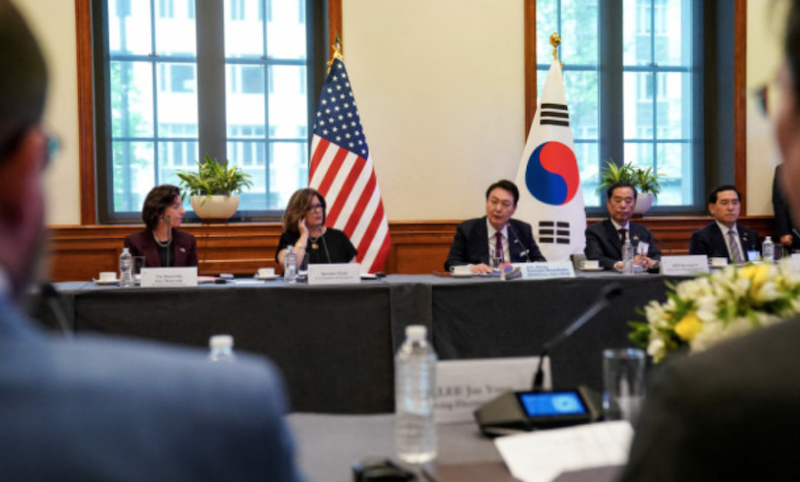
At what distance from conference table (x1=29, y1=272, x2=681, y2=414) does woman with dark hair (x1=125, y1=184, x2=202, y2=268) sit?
64 centimetres

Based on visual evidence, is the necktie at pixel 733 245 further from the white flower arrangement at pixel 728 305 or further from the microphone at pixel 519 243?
the white flower arrangement at pixel 728 305

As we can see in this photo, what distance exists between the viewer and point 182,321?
345cm

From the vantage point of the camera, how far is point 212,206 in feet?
17.8

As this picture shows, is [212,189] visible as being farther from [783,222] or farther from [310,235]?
[783,222]

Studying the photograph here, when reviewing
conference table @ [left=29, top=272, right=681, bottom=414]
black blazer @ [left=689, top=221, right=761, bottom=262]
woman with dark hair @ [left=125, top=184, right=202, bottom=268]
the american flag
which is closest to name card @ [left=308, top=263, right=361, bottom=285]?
conference table @ [left=29, top=272, right=681, bottom=414]

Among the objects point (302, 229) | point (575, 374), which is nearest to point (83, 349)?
point (575, 374)

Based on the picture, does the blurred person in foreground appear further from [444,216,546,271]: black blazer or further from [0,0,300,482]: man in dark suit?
[444,216,546,271]: black blazer

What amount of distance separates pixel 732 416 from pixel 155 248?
13.3 ft

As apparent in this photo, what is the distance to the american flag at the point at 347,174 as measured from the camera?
5266 mm

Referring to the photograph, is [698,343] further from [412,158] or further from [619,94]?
[619,94]

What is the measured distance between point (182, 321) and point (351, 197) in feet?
6.69

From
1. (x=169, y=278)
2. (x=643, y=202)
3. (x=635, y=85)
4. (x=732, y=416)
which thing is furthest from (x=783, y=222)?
(x=732, y=416)

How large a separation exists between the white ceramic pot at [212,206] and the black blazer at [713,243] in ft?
10.3

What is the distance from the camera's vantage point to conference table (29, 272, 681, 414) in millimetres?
3439
